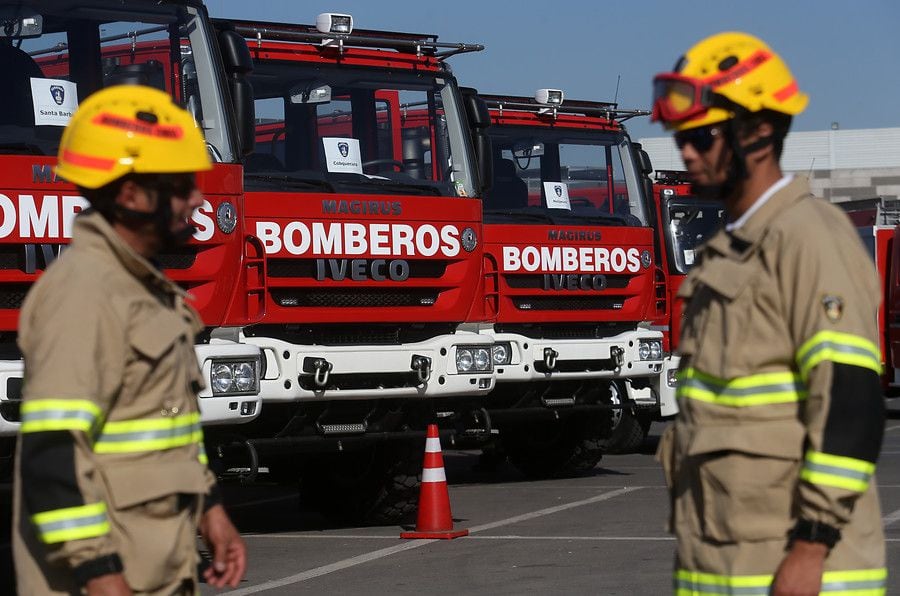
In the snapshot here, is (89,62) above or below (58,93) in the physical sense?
above

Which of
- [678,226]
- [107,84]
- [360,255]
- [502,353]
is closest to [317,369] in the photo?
[360,255]

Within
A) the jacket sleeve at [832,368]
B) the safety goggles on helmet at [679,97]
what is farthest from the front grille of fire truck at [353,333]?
the jacket sleeve at [832,368]

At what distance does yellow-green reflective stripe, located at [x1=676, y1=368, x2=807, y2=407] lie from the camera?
327cm

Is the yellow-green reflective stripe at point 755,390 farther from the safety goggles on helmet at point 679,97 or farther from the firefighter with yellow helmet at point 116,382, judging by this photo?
the firefighter with yellow helmet at point 116,382

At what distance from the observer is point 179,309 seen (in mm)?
3600

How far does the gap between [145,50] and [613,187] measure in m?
5.98

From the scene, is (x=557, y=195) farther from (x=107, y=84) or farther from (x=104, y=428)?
(x=104, y=428)

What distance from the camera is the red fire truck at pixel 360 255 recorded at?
9828mm

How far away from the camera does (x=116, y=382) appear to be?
328 cm

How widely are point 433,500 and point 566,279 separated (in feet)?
12.8

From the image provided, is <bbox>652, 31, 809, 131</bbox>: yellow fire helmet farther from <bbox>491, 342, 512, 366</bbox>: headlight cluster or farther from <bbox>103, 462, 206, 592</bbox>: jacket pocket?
<bbox>491, 342, 512, 366</bbox>: headlight cluster

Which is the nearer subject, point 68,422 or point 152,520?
point 68,422

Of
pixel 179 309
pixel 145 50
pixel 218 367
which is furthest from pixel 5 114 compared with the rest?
pixel 179 309

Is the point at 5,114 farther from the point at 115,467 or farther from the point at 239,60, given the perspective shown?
the point at 115,467
